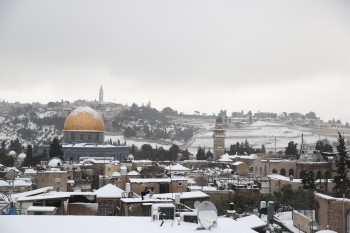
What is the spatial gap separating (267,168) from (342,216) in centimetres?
2562

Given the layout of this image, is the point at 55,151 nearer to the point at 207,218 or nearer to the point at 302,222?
the point at 302,222

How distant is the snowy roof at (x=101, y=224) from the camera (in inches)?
341

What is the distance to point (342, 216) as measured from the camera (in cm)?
1545

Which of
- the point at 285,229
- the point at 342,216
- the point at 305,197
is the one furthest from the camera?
the point at 305,197

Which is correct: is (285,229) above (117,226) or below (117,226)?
below

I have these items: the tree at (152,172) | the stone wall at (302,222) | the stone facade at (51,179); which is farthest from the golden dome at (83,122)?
the stone wall at (302,222)

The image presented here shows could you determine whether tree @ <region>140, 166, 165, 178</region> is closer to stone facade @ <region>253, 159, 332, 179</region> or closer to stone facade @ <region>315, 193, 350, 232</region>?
stone facade @ <region>253, 159, 332, 179</region>

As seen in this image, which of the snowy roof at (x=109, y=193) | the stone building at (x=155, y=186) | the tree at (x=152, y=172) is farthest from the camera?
the tree at (x=152, y=172)

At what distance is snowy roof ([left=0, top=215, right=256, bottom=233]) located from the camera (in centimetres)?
866

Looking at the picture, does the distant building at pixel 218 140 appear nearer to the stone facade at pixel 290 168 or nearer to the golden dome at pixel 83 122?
the stone facade at pixel 290 168

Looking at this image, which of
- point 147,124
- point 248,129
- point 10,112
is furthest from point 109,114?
point 248,129

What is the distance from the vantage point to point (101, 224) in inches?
361

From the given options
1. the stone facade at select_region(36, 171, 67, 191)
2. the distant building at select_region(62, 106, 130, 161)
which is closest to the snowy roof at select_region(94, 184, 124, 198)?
the stone facade at select_region(36, 171, 67, 191)

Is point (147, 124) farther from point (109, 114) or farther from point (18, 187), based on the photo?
point (18, 187)
